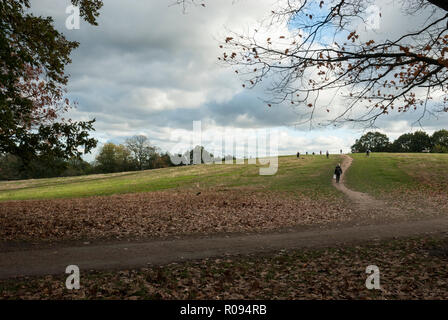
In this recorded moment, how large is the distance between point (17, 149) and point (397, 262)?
15604mm

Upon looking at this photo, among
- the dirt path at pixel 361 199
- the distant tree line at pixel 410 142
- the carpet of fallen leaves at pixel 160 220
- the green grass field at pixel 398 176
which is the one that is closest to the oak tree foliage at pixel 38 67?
the carpet of fallen leaves at pixel 160 220

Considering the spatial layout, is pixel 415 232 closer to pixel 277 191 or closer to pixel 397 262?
pixel 397 262

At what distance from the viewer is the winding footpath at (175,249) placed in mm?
8477

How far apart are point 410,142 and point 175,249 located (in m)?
117

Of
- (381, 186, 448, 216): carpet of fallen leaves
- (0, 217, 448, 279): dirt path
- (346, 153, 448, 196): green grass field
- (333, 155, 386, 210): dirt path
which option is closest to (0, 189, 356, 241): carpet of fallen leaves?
(333, 155, 386, 210): dirt path

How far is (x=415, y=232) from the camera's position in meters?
11.9

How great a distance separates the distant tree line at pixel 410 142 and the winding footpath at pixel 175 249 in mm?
98683

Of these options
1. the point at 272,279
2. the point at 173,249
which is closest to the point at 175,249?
the point at 173,249

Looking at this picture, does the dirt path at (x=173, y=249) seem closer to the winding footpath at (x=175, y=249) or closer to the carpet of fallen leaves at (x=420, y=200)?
the winding footpath at (x=175, y=249)

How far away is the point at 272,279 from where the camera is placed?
716 centimetres

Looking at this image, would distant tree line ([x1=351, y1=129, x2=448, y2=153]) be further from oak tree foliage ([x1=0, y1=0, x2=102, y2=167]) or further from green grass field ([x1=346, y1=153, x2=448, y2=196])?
oak tree foliage ([x1=0, y1=0, x2=102, y2=167])

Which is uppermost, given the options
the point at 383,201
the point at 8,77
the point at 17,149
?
the point at 8,77
